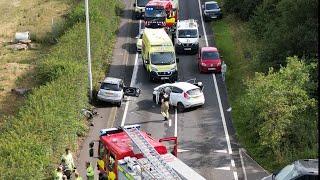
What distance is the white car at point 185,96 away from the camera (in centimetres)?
3625

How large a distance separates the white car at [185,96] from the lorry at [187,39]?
10976mm

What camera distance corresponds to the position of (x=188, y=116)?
3609 cm

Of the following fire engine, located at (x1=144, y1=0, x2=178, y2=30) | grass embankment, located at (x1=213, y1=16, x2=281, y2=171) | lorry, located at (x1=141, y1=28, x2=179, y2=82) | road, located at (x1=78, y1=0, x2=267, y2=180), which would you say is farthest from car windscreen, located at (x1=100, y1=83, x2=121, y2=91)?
fire engine, located at (x1=144, y1=0, x2=178, y2=30)

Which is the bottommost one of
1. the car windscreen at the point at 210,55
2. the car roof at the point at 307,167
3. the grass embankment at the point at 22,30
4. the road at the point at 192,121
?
the grass embankment at the point at 22,30

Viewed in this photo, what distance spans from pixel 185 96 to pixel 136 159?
14.4 m

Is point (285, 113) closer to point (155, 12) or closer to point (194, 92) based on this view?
point (194, 92)

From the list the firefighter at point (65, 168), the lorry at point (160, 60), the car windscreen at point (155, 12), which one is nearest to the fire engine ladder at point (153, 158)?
the firefighter at point (65, 168)

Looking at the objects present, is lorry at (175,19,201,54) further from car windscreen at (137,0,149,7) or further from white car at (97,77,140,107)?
white car at (97,77,140,107)

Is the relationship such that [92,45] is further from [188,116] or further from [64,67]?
[188,116]

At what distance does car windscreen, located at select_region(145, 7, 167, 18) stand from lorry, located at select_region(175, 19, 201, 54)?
16.1ft

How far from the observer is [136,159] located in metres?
22.2

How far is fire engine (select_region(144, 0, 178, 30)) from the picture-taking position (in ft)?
175

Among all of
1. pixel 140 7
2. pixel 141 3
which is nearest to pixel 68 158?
pixel 140 7

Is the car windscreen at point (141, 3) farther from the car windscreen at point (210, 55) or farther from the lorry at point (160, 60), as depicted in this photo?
the car windscreen at point (210, 55)
